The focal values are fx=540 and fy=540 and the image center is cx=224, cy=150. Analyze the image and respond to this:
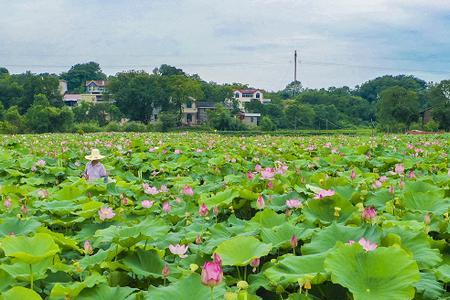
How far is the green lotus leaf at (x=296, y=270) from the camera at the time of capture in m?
1.53

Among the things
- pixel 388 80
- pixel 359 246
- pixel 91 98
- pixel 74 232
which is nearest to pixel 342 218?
pixel 359 246

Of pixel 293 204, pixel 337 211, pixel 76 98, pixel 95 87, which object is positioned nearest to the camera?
pixel 337 211

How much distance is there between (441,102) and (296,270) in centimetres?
5442

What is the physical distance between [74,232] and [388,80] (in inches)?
3896

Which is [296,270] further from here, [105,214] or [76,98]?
[76,98]

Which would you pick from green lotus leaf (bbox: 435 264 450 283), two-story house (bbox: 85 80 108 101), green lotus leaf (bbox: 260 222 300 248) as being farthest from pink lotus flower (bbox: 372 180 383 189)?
two-story house (bbox: 85 80 108 101)

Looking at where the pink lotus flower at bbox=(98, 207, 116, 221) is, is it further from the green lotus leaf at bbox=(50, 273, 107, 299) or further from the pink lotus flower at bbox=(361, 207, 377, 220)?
the pink lotus flower at bbox=(361, 207, 377, 220)

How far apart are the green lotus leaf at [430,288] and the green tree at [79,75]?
108121 millimetres

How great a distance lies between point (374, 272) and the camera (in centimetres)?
145

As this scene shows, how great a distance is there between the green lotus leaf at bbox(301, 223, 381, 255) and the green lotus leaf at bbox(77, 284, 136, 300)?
0.62 metres

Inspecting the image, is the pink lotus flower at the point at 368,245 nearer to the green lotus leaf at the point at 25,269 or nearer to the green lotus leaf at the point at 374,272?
the green lotus leaf at the point at 374,272

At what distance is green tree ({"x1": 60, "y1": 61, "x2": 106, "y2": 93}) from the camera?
354ft

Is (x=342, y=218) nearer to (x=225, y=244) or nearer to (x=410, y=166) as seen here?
(x=225, y=244)

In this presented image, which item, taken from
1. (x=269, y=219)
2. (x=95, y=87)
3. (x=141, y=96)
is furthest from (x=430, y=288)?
(x=95, y=87)
